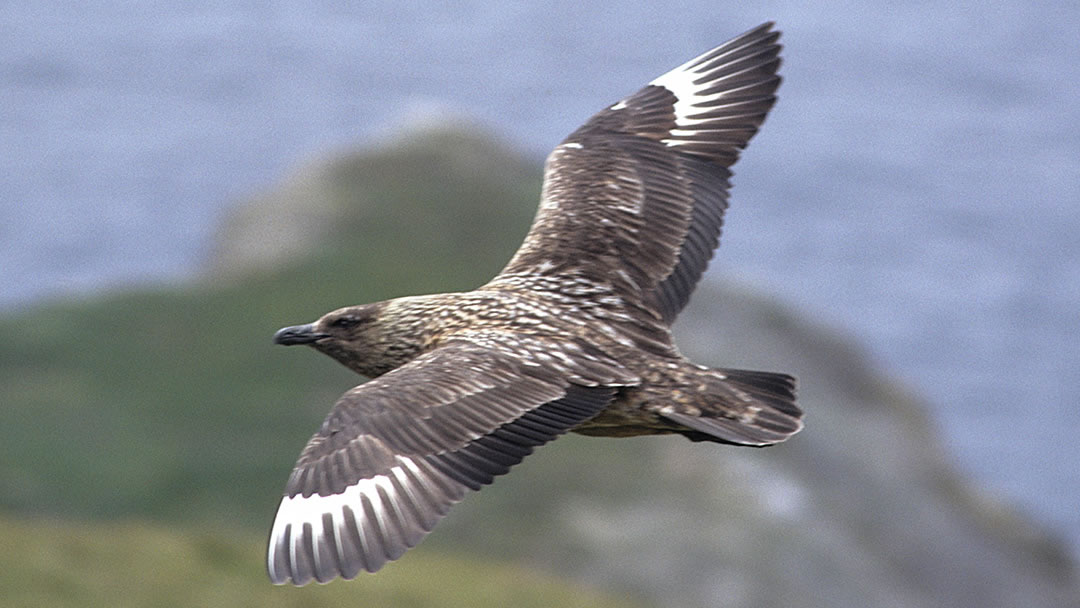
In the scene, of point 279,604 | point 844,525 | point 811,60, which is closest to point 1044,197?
point 811,60

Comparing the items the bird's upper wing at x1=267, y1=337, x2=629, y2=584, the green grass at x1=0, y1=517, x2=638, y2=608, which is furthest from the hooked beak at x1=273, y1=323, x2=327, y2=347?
the green grass at x1=0, y1=517, x2=638, y2=608

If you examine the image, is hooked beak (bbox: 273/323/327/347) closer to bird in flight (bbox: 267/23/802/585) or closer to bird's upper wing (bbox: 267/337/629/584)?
bird in flight (bbox: 267/23/802/585)

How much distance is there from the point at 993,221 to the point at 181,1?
56.9 ft

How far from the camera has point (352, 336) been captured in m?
6.85

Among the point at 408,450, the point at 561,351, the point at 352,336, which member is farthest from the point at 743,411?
the point at 352,336

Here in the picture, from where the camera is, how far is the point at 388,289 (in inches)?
597

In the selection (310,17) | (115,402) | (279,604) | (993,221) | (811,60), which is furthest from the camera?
A: (310,17)

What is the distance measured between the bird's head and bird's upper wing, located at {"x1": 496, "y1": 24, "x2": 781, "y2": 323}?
2.40 ft

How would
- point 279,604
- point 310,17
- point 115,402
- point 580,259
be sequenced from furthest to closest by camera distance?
point 310,17 → point 115,402 → point 279,604 → point 580,259

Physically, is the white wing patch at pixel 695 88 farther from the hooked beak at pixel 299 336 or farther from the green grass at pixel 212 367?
the green grass at pixel 212 367

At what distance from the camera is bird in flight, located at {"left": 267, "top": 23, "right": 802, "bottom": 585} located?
5.74 meters

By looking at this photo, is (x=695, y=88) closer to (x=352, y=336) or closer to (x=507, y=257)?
(x=352, y=336)

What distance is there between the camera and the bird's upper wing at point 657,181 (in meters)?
7.37

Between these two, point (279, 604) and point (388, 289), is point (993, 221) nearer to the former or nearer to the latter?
point (388, 289)
